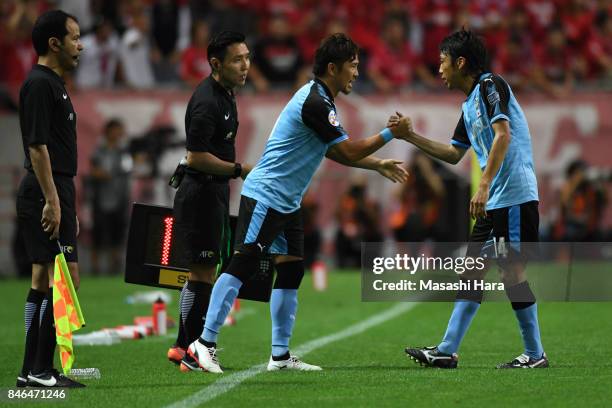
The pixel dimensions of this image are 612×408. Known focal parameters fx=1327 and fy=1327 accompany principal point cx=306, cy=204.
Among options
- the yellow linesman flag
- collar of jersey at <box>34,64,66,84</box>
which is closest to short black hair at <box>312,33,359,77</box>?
collar of jersey at <box>34,64,66,84</box>

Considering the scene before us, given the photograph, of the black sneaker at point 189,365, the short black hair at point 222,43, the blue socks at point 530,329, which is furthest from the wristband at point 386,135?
the black sneaker at point 189,365

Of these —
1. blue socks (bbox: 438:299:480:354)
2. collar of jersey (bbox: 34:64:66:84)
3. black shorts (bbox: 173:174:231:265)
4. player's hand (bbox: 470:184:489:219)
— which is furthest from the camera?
black shorts (bbox: 173:174:231:265)

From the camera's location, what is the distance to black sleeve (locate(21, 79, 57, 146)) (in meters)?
7.62

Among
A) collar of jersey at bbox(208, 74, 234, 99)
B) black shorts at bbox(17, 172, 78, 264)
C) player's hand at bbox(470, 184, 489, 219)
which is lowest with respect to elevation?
black shorts at bbox(17, 172, 78, 264)

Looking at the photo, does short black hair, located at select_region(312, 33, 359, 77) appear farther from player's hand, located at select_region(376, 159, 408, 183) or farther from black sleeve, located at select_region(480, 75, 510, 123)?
black sleeve, located at select_region(480, 75, 510, 123)

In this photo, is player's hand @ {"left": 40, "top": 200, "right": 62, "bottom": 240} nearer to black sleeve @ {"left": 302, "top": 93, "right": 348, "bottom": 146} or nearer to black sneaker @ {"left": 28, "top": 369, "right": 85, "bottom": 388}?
black sneaker @ {"left": 28, "top": 369, "right": 85, "bottom": 388}

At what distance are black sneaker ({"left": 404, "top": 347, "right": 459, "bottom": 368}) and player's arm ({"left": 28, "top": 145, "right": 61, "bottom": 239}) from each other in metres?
2.69

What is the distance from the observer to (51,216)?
762 cm

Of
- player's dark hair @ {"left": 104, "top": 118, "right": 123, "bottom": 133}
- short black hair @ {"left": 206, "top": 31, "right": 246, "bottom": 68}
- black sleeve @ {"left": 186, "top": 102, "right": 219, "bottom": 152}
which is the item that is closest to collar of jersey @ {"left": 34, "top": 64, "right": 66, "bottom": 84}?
black sleeve @ {"left": 186, "top": 102, "right": 219, "bottom": 152}

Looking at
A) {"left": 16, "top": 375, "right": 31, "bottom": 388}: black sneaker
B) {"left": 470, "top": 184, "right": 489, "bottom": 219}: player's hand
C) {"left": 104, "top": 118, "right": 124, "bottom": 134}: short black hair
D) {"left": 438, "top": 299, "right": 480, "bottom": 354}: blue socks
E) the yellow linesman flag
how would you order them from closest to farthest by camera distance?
the yellow linesman flag, {"left": 16, "top": 375, "right": 31, "bottom": 388}: black sneaker, {"left": 470, "top": 184, "right": 489, "bottom": 219}: player's hand, {"left": 438, "top": 299, "right": 480, "bottom": 354}: blue socks, {"left": 104, "top": 118, "right": 124, "bottom": 134}: short black hair

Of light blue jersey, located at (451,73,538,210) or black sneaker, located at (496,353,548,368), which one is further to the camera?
black sneaker, located at (496,353,548,368)

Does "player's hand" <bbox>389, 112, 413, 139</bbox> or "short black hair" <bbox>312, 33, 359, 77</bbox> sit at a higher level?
"short black hair" <bbox>312, 33, 359, 77</bbox>

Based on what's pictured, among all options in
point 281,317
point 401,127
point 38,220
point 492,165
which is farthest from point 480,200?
point 38,220

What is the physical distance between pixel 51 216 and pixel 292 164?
68.6 inches
